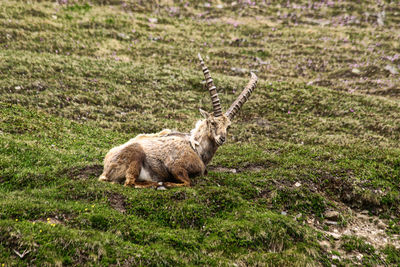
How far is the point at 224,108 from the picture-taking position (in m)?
23.5

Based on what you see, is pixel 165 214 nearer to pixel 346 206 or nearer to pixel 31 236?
pixel 31 236

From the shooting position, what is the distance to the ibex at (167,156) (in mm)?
9352

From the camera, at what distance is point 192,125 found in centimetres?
2008

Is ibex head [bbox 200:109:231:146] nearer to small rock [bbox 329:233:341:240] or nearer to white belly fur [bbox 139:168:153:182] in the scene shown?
white belly fur [bbox 139:168:153:182]

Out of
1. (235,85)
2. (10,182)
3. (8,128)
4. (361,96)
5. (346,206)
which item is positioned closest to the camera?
(10,182)

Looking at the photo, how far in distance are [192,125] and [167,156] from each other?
10.4m

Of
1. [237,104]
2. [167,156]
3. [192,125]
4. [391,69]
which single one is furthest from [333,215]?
[391,69]

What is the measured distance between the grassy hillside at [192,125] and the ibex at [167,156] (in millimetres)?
670

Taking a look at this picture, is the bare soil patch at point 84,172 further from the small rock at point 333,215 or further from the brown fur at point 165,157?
the small rock at point 333,215

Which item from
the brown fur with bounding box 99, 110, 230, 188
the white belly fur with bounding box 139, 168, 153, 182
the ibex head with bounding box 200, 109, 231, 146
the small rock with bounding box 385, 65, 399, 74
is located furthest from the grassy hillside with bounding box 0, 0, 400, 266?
the ibex head with bounding box 200, 109, 231, 146

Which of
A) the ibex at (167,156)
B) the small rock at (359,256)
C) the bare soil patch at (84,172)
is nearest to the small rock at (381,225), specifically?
the small rock at (359,256)

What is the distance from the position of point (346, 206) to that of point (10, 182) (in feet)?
37.1

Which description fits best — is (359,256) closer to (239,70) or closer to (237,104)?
(237,104)

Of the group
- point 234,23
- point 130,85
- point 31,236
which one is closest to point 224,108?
point 130,85
